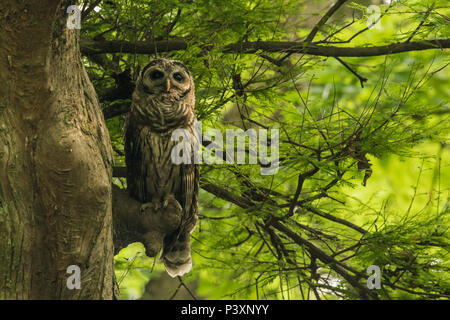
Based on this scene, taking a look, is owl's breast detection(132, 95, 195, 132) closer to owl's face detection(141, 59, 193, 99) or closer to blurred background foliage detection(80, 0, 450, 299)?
owl's face detection(141, 59, 193, 99)

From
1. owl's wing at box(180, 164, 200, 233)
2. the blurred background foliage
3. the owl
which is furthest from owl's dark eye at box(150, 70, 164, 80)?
owl's wing at box(180, 164, 200, 233)

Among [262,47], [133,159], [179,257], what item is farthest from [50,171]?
[262,47]

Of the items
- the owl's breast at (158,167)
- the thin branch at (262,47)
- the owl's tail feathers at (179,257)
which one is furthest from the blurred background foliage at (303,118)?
the owl's tail feathers at (179,257)

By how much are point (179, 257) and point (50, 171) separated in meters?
1.28

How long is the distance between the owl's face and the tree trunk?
1.85 feet

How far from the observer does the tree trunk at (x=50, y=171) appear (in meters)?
2.11

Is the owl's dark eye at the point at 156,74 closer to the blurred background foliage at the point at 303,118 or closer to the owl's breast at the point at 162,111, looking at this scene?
the owl's breast at the point at 162,111

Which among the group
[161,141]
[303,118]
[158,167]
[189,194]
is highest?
[303,118]

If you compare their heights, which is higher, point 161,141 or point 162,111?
point 162,111

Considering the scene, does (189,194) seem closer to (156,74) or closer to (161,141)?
(161,141)

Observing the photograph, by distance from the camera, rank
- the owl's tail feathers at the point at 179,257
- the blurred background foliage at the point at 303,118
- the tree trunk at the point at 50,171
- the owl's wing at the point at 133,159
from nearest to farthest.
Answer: the tree trunk at the point at 50,171
the blurred background foliage at the point at 303,118
the owl's wing at the point at 133,159
the owl's tail feathers at the point at 179,257

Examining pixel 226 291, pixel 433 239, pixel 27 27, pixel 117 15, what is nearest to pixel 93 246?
pixel 27 27

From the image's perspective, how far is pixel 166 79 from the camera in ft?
9.34

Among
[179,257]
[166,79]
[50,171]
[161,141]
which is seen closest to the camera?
[50,171]
